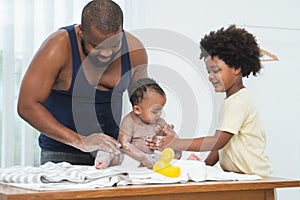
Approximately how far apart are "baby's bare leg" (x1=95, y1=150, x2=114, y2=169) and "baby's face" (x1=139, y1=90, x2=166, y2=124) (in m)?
0.27

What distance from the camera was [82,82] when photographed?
178 centimetres

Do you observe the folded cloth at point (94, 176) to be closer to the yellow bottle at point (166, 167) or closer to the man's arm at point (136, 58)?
the yellow bottle at point (166, 167)

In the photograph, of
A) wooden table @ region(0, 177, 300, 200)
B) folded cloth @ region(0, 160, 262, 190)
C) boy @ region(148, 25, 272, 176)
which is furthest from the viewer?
boy @ region(148, 25, 272, 176)

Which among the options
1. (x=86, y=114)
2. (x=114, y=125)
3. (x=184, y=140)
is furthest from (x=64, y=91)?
(x=184, y=140)

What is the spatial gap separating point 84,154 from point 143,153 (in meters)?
0.24

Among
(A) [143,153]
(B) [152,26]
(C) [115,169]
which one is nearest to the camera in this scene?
(C) [115,169]

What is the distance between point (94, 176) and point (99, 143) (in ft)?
0.71

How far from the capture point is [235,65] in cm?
183

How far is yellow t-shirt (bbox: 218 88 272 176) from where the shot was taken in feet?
5.63

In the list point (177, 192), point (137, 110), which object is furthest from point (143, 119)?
point (177, 192)

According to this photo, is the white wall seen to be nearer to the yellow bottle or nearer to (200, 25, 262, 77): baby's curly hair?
(200, 25, 262, 77): baby's curly hair

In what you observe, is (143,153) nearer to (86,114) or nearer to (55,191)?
(86,114)

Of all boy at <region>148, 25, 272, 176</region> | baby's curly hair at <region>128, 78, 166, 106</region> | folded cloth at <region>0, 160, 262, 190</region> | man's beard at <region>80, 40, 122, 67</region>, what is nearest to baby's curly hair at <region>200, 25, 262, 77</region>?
boy at <region>148, 25, 272, 176</region>

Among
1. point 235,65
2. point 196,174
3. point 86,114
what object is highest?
point 235,65
